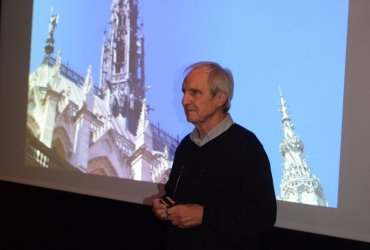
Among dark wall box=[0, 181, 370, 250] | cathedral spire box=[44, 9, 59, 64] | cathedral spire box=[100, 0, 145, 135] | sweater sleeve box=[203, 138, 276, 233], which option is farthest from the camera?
cathedral spire box=[44, 9, 59, 64]

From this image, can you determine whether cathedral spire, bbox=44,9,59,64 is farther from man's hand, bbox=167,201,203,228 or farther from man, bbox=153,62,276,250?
man's hand, bbox=167,201,203,228

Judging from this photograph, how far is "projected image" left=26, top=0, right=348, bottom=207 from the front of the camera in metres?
1.90

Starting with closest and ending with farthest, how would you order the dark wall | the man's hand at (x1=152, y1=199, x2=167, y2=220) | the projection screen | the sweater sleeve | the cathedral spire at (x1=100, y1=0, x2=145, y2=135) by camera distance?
the sweater sleeve < the man's hand at (x1=152, y1=199, x2=167, y2=220) < the projection screen < the cathedral spire at (x1=100, y1=0, x2=145, y2=135) < the dark wall

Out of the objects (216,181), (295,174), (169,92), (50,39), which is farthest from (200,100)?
(50,39)

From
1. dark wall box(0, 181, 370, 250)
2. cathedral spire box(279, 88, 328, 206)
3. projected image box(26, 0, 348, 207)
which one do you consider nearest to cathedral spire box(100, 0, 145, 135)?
projected image box(26, 0, 348, 207)

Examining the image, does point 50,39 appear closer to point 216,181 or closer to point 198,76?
point 198,76

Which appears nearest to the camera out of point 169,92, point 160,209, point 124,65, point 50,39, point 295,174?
point 160,209

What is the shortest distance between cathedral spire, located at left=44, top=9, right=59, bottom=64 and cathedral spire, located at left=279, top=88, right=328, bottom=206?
218 centimetres

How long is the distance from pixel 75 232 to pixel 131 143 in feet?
3.73

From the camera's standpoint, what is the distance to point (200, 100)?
3.91 ft

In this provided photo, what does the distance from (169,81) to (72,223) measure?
66.3 inches

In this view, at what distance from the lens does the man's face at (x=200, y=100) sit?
1.19 m

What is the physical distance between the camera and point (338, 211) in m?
1.84

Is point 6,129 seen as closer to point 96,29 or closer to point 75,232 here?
point 75,232
